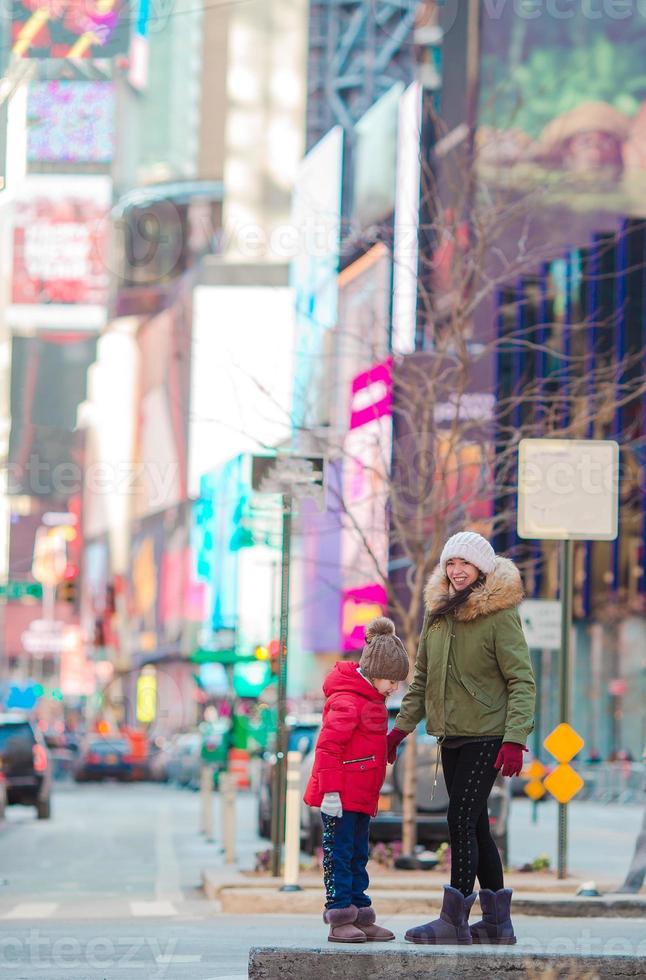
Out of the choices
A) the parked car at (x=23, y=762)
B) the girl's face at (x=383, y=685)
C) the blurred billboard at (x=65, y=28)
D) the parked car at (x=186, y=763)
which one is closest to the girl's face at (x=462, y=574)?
the girl's face at (x=383, y=685)

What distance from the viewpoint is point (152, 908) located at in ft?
49.7

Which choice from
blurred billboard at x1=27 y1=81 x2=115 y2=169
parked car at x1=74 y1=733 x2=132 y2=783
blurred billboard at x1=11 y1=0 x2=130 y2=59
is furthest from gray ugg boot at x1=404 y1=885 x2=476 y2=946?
blurred billboard at x1=27 y1=81 x2=115 y2=169

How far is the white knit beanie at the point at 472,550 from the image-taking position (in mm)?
9336

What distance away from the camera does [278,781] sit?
53.7 ft

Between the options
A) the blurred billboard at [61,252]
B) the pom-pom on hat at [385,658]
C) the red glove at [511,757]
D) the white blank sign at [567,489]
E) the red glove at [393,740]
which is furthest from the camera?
the blurred billboard at [61,252]

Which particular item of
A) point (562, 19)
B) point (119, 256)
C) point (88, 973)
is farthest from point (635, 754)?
point (119, 256)

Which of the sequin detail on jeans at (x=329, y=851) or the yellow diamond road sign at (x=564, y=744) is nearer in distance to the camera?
the sequin detail on jeans at (x=329, y=851)

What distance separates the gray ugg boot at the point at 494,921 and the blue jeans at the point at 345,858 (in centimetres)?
74

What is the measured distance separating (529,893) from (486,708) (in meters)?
6.05

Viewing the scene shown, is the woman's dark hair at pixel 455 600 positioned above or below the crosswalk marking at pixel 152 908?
above

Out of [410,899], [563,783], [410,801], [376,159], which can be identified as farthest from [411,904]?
[376,159]

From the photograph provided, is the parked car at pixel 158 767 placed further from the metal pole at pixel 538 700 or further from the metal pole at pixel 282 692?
the metal pole at pixel 282 692

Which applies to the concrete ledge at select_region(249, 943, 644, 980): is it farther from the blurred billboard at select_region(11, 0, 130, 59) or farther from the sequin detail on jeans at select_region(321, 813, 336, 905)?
the blurred billboard at select_region(11, 0, 130, 59)

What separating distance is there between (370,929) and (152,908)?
5672 mm
